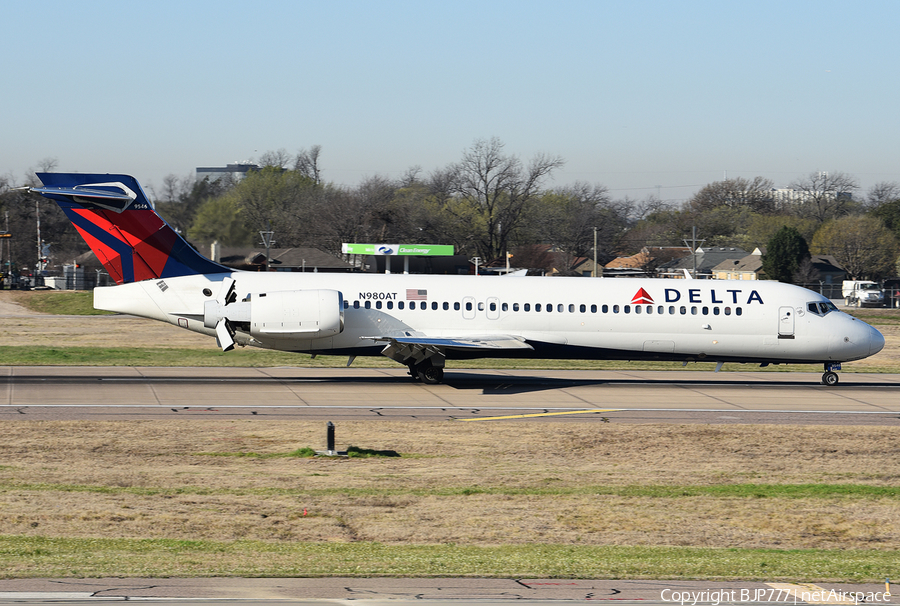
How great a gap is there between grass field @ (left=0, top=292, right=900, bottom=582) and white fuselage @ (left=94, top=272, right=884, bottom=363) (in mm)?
7038

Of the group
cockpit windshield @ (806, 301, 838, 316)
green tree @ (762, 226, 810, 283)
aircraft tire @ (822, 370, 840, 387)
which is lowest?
aircraft tire @ (822, 370, 840, 387)

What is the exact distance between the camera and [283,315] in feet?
91.0

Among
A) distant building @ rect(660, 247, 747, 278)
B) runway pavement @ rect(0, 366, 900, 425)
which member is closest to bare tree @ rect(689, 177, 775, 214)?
distant building @ rect(660, 247, 747, 278)

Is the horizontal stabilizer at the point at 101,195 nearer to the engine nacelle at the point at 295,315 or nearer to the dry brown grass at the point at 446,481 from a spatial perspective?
the engine nacelle at the point at 295,315

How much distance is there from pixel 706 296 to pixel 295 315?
45.6 feet

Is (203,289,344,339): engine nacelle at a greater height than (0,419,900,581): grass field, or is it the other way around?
(203,289,344,339): engine nacelle

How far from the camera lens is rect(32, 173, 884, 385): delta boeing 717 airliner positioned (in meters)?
28.0

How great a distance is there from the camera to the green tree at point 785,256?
9994 centimetres

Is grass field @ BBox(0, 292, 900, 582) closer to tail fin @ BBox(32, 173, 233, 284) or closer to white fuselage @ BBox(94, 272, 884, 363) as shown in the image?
white fuselage @ BBox(94, 272, 884, 363)

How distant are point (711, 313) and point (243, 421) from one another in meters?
16.4

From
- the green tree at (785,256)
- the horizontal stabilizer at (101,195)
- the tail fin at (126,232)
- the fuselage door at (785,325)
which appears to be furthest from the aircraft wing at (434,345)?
the green tree at (785,256)

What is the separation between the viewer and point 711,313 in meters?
30.1

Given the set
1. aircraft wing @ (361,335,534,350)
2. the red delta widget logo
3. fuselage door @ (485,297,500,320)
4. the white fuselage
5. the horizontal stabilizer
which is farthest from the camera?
the red delta widget logo

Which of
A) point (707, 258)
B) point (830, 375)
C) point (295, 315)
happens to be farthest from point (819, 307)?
point (707, 258)
